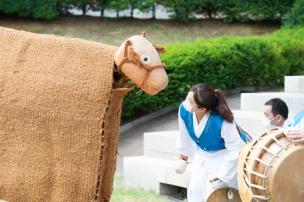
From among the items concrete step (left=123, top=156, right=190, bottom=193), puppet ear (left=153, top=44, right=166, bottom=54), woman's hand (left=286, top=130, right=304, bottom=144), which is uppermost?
puppet ear (left=153, top=44, right=166, bottom=54)

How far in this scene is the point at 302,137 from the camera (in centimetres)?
478

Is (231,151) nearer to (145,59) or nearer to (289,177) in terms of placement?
(289,177)

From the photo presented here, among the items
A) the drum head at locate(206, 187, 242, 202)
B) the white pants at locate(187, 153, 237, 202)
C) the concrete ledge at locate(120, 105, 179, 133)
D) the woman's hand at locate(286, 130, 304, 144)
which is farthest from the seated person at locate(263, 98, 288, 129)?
the concrete ledge at locate(120, 105, 179, 133)

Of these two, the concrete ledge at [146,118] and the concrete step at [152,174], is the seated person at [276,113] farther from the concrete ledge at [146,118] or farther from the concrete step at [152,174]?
the concrete ledge at [146,118]

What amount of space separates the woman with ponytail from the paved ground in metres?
4.85

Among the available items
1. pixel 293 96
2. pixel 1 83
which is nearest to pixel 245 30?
pixel 293 96

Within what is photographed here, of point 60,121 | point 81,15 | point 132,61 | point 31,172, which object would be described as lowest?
point 81,15

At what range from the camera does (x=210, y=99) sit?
Result: 19.9 feet

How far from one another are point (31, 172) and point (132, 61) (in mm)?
930

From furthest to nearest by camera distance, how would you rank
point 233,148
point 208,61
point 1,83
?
1. point 208,61
2. point 233,148
3. point 1,83

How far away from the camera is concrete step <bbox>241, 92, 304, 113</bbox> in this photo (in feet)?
31.4

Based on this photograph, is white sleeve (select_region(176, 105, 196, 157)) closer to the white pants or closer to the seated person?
the white pants

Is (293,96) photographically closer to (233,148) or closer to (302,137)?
(233,148)

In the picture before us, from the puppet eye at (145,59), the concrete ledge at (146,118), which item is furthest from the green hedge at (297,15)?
the puppet eye at (145,59)
